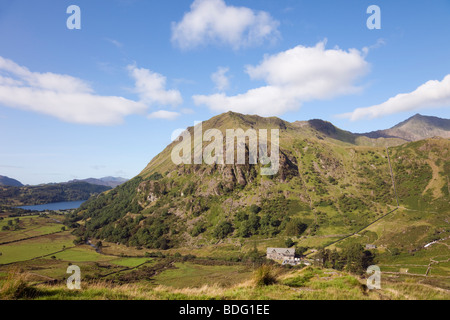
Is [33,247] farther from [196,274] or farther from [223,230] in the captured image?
[223,230]

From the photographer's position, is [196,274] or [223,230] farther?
[223,230]

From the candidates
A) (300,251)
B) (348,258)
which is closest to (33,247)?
(300,251)

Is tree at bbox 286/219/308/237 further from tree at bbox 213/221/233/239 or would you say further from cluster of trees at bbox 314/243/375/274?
tree at bbox 213/221/233/239

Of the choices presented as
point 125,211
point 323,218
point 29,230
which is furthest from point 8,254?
point 323,218

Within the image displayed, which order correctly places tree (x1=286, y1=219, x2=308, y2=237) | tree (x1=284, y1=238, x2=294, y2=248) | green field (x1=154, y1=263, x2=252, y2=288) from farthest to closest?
1. tree (x1=286, y1=219, x2=308, y2=237)
2. tree (x1=284, y1=238, x2=294, y2=248)
3. green field (x1=154, y1=263, x2=252, y2=288)

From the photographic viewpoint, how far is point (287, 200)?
158 meters

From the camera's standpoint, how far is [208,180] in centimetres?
18725

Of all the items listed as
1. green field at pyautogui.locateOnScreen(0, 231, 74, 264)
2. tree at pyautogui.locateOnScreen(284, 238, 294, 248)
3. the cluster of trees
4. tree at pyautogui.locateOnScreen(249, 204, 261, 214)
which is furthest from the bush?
green field at pyautogui.locateOnScreen(0, 231, 74, 264)

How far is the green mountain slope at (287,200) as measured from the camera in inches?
5241

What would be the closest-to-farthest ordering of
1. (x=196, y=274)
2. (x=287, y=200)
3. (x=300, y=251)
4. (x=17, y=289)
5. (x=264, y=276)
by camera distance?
(x=17, y=289) → (x=264, y=276) → (x=196, y=274) → (x=300, y=251) → (x=287, y=200)

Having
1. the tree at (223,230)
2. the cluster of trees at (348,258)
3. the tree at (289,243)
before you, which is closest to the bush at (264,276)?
the cluster of trees at (348,258)

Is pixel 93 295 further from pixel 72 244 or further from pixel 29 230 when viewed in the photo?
pixel 29 230

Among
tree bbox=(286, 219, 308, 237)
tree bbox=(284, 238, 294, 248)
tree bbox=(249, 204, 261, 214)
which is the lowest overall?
tree bbox=(284, 238, 294, 248)

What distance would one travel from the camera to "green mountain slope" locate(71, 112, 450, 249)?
437 ft
